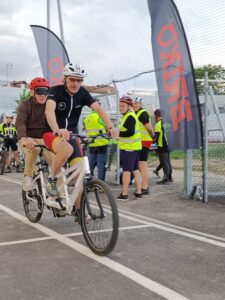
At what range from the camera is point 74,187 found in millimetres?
4906

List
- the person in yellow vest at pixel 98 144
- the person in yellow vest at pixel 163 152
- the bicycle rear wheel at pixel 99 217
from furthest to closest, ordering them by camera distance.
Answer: the person in yellow vest at pixel 163 152 < the person in yellow vest at pixel 98 144 < the bicycle rear wheel at pixel 99 217

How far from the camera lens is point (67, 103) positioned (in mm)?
5094

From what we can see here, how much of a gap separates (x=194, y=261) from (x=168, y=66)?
4.11 meters

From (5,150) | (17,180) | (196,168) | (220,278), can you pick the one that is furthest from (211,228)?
(5,150)

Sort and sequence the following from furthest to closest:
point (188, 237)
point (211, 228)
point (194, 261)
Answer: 1. point (211, 228)
2. point (188, 237)
3. point (194, 261)

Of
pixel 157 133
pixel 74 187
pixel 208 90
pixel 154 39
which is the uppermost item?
pixel 154 39

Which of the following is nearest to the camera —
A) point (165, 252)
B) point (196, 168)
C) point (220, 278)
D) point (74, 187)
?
point (220, 278)

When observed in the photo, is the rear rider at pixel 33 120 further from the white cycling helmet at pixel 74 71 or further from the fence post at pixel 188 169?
the fence post at pixel 188 169

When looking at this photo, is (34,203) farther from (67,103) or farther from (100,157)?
(100,157)

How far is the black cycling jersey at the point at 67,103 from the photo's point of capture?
5.02m

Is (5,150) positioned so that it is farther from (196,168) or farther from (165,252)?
(165,252)

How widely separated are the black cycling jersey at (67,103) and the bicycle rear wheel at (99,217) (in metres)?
1.00

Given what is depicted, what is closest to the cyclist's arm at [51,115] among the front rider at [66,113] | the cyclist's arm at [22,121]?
the front rider at [66,113]

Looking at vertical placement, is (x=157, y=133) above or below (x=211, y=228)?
above
